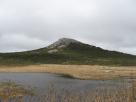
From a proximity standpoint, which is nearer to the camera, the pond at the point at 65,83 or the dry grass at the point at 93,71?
the pond at the point at 65,83

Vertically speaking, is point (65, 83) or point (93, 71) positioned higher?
point (93, 71)

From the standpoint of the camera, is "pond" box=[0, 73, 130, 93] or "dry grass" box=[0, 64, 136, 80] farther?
"dry grass" box=[0, 64, 136, 80]

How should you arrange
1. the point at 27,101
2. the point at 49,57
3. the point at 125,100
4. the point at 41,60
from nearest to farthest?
the point at 125,100 → the point at 27,101 → the point at 41,60 → the point at 49,57

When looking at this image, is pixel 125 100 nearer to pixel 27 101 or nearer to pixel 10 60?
pixel 27 101

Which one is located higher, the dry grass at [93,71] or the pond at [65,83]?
the dry grass at [93,71]

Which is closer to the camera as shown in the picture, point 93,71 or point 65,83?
point 65,83

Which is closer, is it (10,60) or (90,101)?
(90,101)

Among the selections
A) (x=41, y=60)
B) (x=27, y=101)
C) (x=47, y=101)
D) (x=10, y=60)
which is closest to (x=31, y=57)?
(x=41, y=60)

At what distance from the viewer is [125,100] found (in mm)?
21969

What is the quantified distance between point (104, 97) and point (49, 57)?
159 m

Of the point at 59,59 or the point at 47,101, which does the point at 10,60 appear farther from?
A: the point at 47,101

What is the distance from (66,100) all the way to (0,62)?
130 m

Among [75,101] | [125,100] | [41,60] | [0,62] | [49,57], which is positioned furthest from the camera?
[49,57]

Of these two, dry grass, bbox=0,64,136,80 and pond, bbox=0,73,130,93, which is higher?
dry grass, bbox=0,64,136,80
